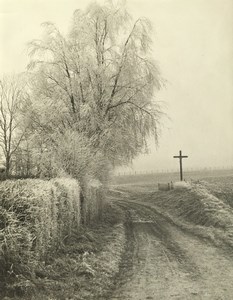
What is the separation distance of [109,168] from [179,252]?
25.4ft

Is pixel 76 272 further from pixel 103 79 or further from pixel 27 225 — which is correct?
pixel 103 79

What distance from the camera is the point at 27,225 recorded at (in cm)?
711

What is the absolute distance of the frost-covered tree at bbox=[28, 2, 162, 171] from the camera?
17906 millimetres

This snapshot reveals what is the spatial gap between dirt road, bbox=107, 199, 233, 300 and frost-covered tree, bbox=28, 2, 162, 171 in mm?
5739

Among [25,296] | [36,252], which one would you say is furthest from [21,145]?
[25,296]

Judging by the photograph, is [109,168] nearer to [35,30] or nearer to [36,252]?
[35,30]

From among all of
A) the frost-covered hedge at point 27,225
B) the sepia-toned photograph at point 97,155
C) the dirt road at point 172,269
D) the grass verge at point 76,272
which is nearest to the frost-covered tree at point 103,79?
the sepia-toned photograph at point 97,155

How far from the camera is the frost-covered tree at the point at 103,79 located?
58.7ft

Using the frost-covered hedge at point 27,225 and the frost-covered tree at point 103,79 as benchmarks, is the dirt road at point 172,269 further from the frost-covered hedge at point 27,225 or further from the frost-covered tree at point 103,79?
the frost-covered tree at point 103,79

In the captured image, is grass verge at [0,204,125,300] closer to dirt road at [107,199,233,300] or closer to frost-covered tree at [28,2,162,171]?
dirt road at [107,199,233,300]

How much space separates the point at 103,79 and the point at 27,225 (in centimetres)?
1201

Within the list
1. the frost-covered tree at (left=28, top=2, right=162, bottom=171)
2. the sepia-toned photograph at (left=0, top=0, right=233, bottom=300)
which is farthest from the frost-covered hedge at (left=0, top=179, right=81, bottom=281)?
the frost-covered tree at (left=28, top=2, right=162, bottom=171)

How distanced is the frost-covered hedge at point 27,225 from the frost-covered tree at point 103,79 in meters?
8.78

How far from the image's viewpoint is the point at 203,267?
29.7 feet
